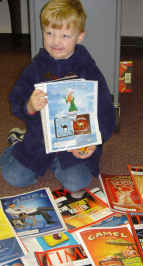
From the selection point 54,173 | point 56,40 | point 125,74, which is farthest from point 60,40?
point 125,74

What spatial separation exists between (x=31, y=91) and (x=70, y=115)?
0.59ft

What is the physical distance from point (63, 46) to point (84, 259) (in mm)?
628

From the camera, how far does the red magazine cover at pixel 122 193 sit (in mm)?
1216

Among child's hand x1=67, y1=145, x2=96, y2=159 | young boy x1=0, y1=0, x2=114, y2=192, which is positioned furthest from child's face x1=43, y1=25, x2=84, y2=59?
child's hand x1=67, y1=145, x2=96, y2=159

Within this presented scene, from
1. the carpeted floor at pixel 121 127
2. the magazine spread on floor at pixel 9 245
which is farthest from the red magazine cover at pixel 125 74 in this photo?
the magazine spread on floor at pixel 9 245

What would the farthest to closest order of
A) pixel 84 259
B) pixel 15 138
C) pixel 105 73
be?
pixel 105 73
pixel 15 138
pixel 84 259

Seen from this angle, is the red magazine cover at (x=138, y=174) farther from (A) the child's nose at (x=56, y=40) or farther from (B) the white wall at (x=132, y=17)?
(B) the white wall at (x=132, y=17)

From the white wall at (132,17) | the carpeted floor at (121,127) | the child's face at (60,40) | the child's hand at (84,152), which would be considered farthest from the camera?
the white wall at (132,17)

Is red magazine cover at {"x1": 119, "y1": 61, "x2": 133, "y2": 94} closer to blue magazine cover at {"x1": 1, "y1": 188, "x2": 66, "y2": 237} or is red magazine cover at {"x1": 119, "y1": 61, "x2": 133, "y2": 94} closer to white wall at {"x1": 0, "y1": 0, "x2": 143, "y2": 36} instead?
blue magazine cover at {"x1": 1, "y1": 188, "x2": 66, "y2": 237}

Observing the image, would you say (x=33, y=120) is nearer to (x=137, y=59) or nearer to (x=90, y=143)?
(x=90, y=143)

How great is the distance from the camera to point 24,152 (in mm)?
1319

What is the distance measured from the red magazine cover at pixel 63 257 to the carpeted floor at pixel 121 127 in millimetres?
338

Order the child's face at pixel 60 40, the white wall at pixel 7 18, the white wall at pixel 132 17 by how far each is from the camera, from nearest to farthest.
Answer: the child's face at pixel 60 40, the white wall at pixel 132 17, the white wall at pixel 7 18

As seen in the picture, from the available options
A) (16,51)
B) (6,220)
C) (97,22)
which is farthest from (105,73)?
(16,51)
